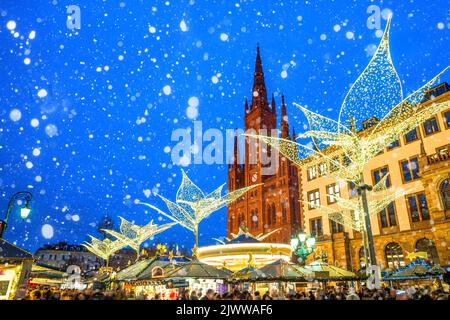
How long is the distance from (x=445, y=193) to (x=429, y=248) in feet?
15.6

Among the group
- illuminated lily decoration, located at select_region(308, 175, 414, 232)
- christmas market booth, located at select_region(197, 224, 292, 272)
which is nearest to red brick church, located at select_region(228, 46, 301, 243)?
illuminated lily decoration, located at select_region(308, 175, 414, 232)

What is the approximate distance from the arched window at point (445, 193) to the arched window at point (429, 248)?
3331mm

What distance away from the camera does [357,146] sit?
13.0 metres

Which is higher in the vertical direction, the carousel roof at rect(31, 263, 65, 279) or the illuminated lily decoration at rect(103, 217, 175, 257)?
the illuminated lily decoration at rect(103, 217, 175, 257)

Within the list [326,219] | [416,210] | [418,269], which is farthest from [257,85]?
[418,269]

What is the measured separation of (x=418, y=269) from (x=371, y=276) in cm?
901

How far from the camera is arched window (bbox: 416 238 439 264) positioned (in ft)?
74.5

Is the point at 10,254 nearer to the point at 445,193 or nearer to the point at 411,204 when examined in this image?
the point at 445,193

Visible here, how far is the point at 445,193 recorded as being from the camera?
878 inches

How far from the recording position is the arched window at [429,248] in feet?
74.5

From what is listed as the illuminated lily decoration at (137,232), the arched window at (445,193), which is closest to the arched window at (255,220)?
the illuminated lily decoration at (137,232)

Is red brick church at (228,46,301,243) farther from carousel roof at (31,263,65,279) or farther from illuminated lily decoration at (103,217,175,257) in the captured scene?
carousel roof at (31,263,65,279)

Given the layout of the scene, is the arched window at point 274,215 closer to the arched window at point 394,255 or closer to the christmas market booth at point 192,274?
the arched window at point 394,255
